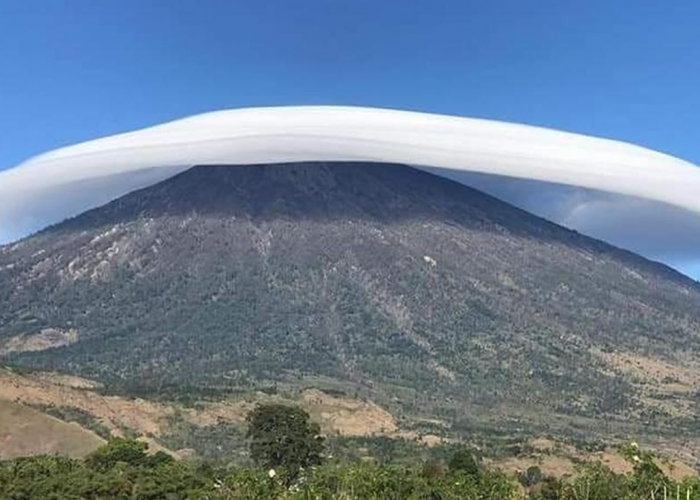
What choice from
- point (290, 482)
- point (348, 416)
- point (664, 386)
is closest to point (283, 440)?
point (290, 482)

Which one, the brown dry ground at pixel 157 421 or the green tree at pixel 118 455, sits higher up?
the green tree at pixel 118 455

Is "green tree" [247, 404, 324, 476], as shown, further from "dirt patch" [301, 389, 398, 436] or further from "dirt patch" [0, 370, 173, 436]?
"dirt patch" [301, 389, 398, 436]

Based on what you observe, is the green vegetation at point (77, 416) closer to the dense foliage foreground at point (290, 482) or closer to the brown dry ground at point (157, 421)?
the brown dry ground at point (157, 421)

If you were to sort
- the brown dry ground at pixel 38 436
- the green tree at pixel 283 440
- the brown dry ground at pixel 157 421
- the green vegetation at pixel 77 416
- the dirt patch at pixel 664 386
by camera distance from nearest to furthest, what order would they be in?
the green tree at pixel 283 440 → the brown dry ground at pixel 38 436 → the brown dry ground at pixel 157 421 → the green vegetation at pixel 77 416 → the dirt patch at pixel 664 386

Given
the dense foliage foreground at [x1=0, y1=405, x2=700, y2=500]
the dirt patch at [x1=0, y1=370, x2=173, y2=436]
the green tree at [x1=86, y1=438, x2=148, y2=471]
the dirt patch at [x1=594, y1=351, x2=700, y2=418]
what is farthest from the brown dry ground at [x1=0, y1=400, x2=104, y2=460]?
the dirt patch at [x1=594, y1=351, x2=700, y2=418]

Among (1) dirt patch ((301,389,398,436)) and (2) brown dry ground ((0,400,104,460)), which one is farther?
(1) dirt patch ((301,389,398,436))

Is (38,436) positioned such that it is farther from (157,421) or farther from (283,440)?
(283,440)

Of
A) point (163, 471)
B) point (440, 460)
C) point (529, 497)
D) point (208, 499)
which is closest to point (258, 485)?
point (208, 499)

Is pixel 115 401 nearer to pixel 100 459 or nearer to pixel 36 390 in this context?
pixel 36 390

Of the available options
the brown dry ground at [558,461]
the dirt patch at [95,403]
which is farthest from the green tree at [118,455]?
the brown dry ground at [558,461]
